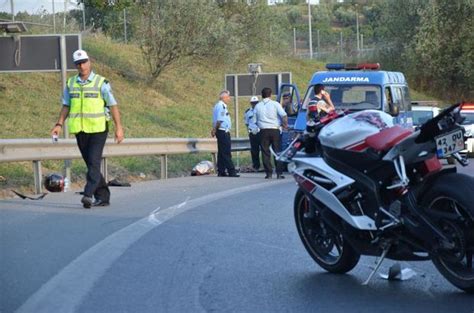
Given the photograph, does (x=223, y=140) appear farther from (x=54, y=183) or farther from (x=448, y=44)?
(x=448, y=44)

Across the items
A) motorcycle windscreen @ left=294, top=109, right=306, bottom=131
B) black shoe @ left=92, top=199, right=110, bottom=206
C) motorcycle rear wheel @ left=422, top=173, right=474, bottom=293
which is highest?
motorcycle windscreen @ left=294, top=109, right=306, bottom=131

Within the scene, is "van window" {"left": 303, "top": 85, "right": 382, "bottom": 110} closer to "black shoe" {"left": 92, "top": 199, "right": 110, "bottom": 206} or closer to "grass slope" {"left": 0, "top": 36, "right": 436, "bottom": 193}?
"grass slope" {"left": 0, "top": 36, "right": 436, "bottom": 193}

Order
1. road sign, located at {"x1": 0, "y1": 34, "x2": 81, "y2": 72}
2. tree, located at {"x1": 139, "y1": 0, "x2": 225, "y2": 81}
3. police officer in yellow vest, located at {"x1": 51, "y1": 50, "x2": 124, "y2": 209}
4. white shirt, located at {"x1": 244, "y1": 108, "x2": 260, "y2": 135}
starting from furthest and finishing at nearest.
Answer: tree, located at {"x1": 139, "y1": 0, "x2": 225, "y2": 81} < white shirt, located at {"x1": 244, "y1": 108, "x2": 260, "y2": 135} < road sign, located at {"x1": 0, "y1": 34, "x2": 81, "y2": 72} < police officer in yellow vest, located at {"x1": 51, "y1": 50, "x2": 124, "y2": 209}

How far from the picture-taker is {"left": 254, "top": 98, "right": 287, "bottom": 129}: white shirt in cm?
1934

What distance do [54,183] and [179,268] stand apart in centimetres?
694

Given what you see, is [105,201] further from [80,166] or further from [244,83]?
[244,83]

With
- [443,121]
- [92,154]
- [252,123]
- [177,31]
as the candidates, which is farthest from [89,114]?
[177,31]

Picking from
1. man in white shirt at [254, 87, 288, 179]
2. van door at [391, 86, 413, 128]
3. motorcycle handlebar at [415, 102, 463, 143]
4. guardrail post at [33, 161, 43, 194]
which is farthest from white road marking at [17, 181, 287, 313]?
van door at [391, 86, 413, 128]

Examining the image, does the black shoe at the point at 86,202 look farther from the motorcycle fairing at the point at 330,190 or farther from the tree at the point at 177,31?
the tree at the point at 177,31

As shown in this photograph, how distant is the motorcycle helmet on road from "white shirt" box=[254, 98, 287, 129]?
566 cm

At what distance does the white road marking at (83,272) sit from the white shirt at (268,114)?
7.58 m

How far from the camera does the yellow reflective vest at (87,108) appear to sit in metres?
12.2

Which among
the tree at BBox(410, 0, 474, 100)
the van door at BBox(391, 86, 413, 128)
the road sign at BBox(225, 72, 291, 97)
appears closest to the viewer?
the van door at BBox(391, 86, 413, 128)

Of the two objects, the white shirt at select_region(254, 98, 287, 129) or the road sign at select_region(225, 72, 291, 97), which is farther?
the road sign at select_region(225, 72, 291, 97)
